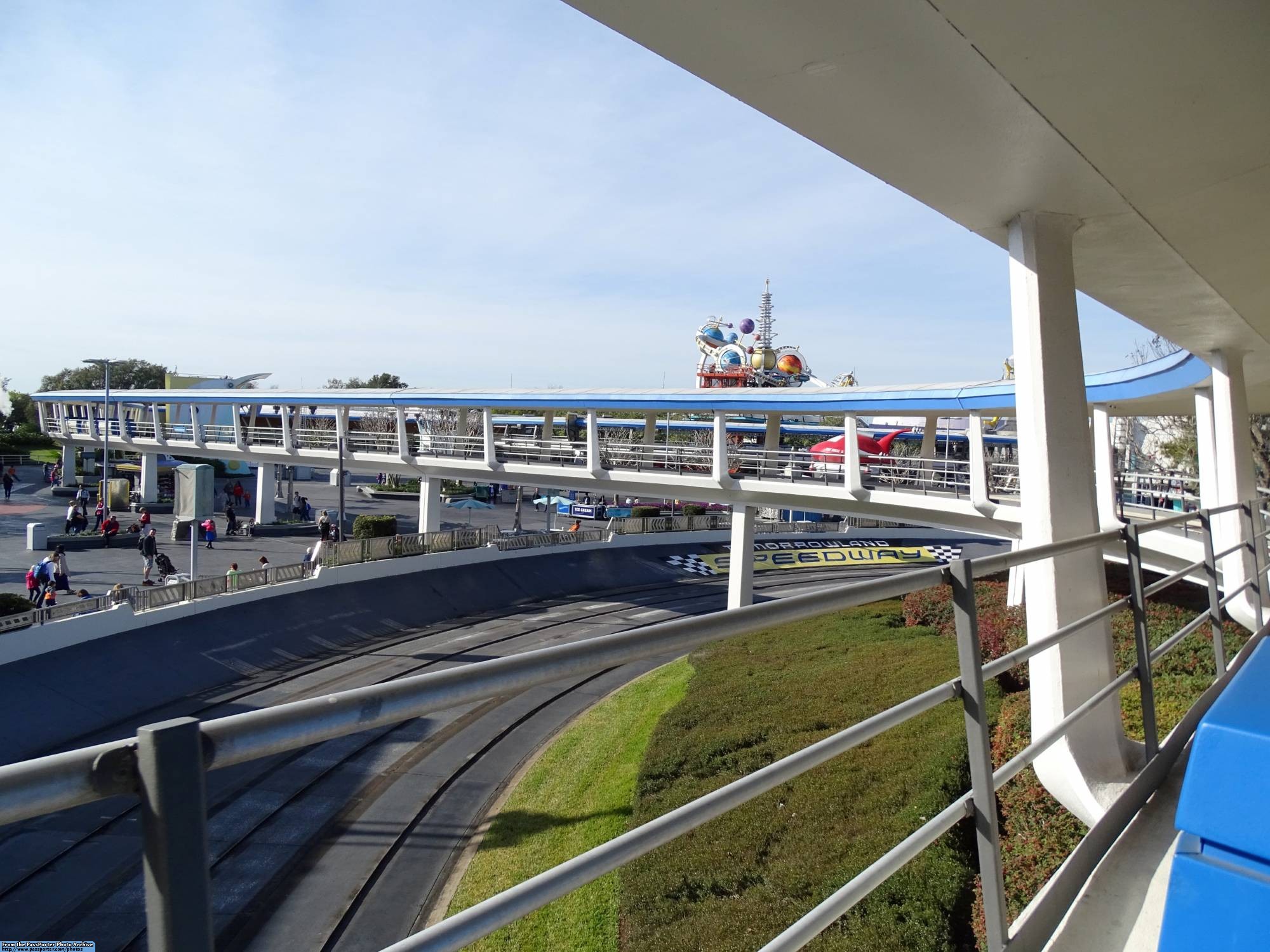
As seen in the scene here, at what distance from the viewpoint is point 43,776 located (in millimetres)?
798

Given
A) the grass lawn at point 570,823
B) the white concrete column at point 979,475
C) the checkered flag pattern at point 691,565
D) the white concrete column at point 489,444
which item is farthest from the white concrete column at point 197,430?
the white concrete column at point 979,475

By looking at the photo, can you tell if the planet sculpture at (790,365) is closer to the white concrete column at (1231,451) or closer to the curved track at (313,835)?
the curved track at (313,835)

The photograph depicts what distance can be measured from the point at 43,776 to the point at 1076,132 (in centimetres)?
402

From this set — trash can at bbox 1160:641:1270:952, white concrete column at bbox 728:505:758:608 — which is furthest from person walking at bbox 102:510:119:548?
trash can at bbox 1160:641:1270:952

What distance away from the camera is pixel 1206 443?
45.1 ft

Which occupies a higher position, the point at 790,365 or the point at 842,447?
the point at 790,365

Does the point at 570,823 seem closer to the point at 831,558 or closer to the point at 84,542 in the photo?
the point at 84,542

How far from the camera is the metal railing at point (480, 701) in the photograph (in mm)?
852

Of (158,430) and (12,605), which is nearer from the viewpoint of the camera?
(12,605)

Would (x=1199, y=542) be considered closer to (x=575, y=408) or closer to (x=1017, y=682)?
(x=1017, y=682)

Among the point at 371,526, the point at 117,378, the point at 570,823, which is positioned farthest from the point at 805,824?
the point at 117,378

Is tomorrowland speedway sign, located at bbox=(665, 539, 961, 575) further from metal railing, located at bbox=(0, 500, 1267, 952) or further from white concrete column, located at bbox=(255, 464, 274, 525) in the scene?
metal railing, located at bbox=(0, 500, 1267, 952)

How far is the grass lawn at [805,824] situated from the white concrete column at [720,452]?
857 cm

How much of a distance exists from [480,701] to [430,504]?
30.9 metres
